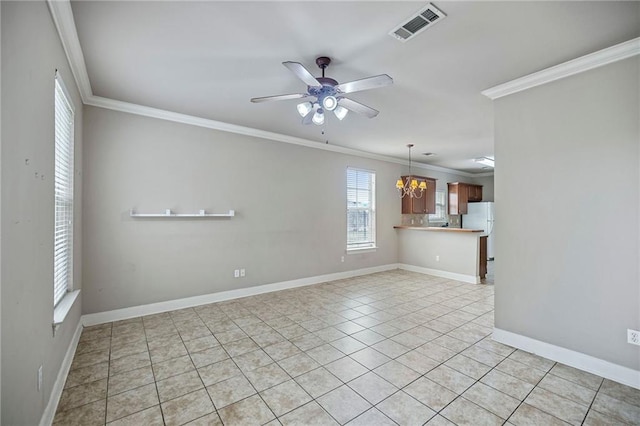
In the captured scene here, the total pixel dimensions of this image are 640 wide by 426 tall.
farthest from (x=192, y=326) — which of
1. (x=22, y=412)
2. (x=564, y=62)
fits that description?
(x=564, y=62)

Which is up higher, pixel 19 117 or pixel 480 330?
pixel 19 117

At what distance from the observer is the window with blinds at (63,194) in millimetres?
2322

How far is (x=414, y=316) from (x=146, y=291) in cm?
352

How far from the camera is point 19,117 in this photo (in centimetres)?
141

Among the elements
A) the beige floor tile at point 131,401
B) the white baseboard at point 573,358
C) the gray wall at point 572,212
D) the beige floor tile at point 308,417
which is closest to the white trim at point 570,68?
the gray wall at point 572,212

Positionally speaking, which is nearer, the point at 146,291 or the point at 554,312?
the point at 554,312

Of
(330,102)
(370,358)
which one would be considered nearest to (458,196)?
(370,358)

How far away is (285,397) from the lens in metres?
2.14

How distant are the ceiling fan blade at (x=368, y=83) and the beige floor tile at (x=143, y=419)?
269 centimetres

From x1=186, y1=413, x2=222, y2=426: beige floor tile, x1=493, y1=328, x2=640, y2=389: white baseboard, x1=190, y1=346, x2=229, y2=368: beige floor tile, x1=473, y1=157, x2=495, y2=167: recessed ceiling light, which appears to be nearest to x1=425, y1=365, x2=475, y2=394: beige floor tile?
x1=493, y1=328, x2=640, y2=389: white baseboard

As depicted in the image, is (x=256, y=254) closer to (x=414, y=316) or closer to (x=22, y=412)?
(x=414, y=316)

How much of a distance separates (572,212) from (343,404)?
257 centimetres

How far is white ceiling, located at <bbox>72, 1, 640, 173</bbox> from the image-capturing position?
6.33 feet

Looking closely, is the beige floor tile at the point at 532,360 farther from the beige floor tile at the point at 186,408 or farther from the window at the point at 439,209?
the window at the point at 439,209
